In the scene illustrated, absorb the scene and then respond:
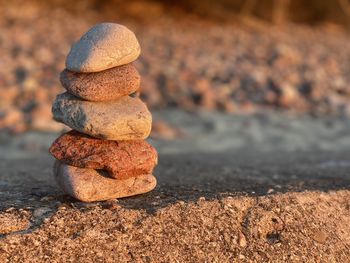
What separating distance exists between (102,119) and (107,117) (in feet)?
0.09

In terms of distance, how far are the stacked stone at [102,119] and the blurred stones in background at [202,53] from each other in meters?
3.29

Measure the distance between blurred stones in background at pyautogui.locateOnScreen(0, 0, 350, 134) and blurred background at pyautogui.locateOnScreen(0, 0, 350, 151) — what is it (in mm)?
16

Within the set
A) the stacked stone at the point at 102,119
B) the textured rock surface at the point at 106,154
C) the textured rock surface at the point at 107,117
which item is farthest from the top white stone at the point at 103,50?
the textured rock surface at the point at 106,154

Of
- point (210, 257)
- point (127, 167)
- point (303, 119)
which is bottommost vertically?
point (303, 119)

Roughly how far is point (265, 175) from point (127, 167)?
51.0 inches

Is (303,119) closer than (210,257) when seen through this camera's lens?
No

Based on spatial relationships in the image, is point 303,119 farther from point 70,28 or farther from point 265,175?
point 70,28

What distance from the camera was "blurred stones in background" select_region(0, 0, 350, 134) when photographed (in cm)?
740

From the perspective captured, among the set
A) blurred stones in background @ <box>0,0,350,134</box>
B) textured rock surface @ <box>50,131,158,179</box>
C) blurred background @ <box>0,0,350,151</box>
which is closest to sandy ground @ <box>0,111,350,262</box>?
textured rock surface @ <box>50,131,158,179</box>

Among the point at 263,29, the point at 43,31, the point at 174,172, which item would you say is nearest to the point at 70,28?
A: the point at 43,31

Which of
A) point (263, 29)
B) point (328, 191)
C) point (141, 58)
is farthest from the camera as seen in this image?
point (263, 29)

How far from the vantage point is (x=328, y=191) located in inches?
132

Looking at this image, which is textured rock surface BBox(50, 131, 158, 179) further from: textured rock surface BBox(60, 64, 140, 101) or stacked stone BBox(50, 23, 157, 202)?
textured rock surface BBox(60, 64, 140, 101)

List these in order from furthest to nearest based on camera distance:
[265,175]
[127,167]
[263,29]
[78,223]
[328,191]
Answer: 1. [263,29]
2. [265,175]
3. [328,191]
4. [127,167]
5. [78,223]
